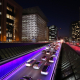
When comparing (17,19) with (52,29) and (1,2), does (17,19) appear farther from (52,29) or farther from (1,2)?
(52,29)

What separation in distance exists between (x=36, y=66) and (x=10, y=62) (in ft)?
12.8

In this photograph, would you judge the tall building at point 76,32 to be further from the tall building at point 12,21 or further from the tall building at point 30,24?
the tall building at point 12,21

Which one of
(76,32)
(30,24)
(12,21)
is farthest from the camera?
(76,32)

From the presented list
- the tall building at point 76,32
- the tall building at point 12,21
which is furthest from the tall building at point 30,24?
the tall building at point 76,32

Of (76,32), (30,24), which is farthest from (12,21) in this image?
(76,32)

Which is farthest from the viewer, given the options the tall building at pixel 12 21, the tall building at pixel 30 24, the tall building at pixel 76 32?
the tall building at pixel 76 32

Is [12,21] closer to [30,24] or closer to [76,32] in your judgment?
[30,24]

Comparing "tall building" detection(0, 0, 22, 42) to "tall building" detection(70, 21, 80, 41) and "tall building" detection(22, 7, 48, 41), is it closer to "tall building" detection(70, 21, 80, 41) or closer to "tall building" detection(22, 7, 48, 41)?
"tall building" detection(22, 7, 48, 41)

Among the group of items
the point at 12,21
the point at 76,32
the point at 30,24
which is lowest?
the point at 76,32

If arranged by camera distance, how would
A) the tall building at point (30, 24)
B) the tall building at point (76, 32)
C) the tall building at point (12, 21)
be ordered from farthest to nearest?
the tall building at point (76, 32)
the tall building at point (30, 24)
the tall building at point (12, 21)

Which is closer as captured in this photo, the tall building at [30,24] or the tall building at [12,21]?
the tall building at [12,21]

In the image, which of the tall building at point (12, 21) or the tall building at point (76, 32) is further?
the tall building at point (76, 32)

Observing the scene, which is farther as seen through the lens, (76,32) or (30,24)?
(76,32)

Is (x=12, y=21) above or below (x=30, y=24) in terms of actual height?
below
